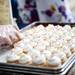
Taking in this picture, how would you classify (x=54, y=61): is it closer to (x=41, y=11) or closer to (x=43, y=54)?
(x=43, y=54)

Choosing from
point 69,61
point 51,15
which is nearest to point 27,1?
point 51,15

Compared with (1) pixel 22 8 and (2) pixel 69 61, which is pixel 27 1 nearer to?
(1) pixel 22 8

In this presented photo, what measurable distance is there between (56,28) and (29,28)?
0.16 metres

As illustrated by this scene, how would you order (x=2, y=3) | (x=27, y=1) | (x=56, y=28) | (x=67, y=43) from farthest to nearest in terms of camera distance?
(x=27, y=1) < (x=56, y=28) < (x=2, y=3) < (x=67, y=43)

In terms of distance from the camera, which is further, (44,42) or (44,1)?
(44,1)

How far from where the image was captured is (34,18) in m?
2.03

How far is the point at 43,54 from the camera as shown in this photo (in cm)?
99

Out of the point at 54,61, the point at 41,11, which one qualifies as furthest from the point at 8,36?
the point at 41,11

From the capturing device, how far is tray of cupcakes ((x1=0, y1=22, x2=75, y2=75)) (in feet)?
2.92

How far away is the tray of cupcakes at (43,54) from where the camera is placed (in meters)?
0.89

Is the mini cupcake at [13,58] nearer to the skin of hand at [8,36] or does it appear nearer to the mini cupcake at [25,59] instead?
the mini cupcake at [25,59]

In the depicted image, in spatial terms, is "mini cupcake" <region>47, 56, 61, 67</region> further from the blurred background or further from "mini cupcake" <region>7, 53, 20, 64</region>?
the blurred background

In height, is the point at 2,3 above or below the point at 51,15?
above

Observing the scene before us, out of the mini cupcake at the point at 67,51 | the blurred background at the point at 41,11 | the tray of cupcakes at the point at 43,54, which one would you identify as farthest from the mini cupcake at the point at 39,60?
the blurred background at the point at 41,11
